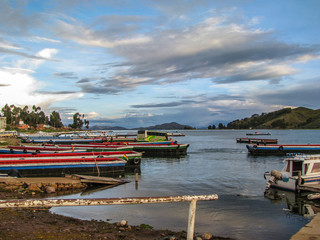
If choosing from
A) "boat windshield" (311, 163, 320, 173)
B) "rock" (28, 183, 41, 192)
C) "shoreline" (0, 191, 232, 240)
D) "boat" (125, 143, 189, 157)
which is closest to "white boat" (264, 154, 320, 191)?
"boat windshield" (311, 163, 320, 173)

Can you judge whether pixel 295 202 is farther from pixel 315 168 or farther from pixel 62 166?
pixel 62 166

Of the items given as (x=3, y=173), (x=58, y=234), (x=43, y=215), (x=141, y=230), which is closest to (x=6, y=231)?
(x=58, y=234)

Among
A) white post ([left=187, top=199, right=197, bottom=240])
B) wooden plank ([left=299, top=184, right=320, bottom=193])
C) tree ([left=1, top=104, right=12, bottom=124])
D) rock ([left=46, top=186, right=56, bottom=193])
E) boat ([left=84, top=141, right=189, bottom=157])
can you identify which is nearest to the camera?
white post ([left=187, top=199, right=197, bottom=240])

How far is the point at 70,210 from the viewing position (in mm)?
17188

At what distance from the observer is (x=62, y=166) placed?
2838 centimetres

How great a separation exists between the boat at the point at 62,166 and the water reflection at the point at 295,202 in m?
15.6

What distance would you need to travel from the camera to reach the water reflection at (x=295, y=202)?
18.4 m

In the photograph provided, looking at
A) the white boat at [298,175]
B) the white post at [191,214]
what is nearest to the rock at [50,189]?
the white post at [191,214]

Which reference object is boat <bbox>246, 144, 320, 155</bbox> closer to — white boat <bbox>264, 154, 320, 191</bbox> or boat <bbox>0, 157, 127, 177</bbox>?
white boat <bbox>264, 154, 320, 191</bbox>

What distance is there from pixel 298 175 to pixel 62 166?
21.4 metres

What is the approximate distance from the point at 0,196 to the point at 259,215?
1558cm

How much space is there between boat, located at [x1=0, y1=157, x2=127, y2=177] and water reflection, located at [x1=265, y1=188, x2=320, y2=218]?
15.6 meters

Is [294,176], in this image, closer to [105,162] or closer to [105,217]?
[105,217]

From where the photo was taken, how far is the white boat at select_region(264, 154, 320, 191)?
73.9 ft
